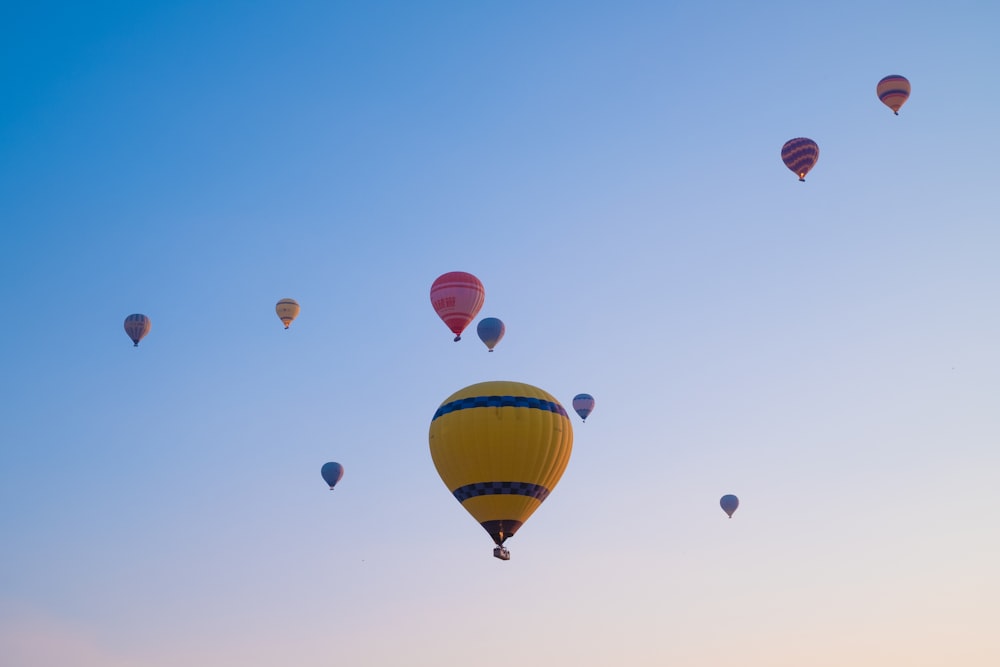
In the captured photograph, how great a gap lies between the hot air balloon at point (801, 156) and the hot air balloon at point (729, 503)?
662 inches

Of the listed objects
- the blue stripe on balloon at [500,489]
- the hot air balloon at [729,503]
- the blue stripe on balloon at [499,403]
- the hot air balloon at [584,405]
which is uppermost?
the hot air balloon at [584,405]

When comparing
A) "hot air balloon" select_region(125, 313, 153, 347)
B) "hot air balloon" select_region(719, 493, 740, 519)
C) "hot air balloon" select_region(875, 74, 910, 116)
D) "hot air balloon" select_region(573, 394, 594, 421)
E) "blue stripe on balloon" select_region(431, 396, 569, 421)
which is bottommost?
"blue stripe on balloon" select_region(431, 396, 569, 421)

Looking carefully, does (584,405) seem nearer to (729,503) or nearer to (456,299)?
(729,503)

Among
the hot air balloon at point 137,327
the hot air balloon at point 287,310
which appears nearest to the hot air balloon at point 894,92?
the hot air balloon at point 287,310

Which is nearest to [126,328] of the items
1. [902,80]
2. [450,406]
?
[450,406]

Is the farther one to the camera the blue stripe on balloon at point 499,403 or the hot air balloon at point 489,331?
the hot air balloon at point 489,331

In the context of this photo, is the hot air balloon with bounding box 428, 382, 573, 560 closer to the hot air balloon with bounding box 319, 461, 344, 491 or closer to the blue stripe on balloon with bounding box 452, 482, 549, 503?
the blue stripe on balloon with bounding box 452, 482, 549, 503

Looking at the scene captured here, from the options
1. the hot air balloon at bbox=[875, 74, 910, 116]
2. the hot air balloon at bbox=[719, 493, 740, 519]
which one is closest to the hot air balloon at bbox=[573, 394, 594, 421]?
the hot air balloon at bbox=[719, 493, 740, 519]

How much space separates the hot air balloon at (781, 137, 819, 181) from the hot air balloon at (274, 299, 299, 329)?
24.6m

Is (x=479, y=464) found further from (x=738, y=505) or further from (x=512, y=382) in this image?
(x=738, y=505)

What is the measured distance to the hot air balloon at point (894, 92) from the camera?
53000 millimetres

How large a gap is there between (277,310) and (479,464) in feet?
78.5

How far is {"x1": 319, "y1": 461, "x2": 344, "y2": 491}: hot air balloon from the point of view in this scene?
2200 inches

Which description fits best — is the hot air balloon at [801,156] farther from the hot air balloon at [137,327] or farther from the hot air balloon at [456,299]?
the hot air balloon at [137,327]
